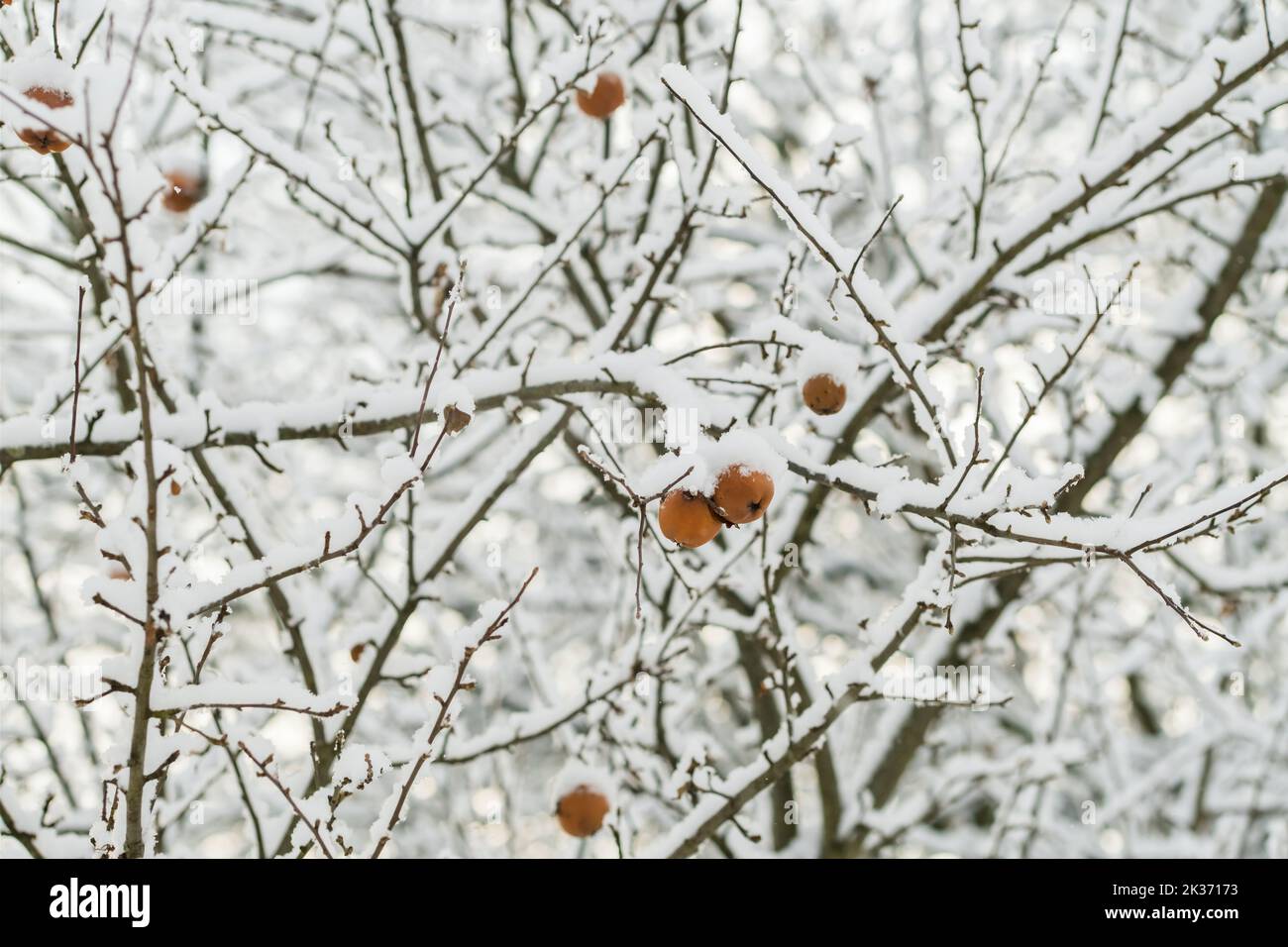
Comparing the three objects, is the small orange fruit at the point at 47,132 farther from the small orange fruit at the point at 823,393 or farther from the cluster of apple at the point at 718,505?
the small orange fruit at the point at 823,393

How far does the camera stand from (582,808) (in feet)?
9.55

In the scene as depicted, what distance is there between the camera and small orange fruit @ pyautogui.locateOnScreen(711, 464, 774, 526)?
1.69 metres

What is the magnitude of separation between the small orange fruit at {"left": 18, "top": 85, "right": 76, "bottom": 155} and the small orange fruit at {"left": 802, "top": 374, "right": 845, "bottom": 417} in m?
1.54

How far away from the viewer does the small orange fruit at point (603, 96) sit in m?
2.94

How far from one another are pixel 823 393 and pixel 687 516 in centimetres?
48

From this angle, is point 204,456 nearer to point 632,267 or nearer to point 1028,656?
point 632,267

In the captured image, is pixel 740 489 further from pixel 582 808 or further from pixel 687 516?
pixel 582 808

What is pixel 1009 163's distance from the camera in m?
4.20

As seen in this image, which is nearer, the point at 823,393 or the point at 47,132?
the point at 47,132

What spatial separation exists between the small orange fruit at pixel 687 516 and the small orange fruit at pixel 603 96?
5.33 ft

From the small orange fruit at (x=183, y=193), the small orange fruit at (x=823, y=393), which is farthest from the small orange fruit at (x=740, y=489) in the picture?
the small orange fruit at (x=183, y=193)

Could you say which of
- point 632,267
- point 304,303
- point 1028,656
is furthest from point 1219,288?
point 304,303

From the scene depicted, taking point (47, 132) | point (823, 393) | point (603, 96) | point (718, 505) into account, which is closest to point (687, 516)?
point (718, 505)
